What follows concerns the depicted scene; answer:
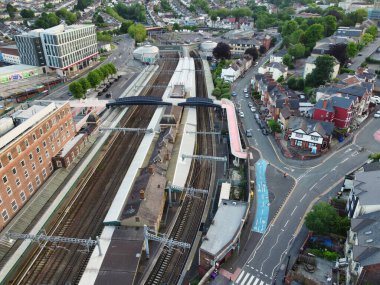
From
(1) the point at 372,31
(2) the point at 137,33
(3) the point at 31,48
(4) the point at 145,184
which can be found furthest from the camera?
(2) the point at 137,33

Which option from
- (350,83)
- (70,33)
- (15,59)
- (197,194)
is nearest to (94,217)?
(197,194)

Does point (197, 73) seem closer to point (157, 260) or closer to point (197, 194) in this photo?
point (197, 194)

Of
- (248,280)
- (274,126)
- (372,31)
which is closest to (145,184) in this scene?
(248,280)

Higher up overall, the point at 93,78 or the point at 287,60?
the point at 287,60

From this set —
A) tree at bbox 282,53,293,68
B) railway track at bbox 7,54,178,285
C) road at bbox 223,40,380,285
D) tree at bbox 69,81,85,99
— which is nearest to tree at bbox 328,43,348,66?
tree at bbox 282,53,293,68

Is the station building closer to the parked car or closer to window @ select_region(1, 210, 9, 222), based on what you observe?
window @ select_region(1, 210, 9, 222)

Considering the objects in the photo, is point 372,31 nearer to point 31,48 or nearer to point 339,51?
point 339,51
